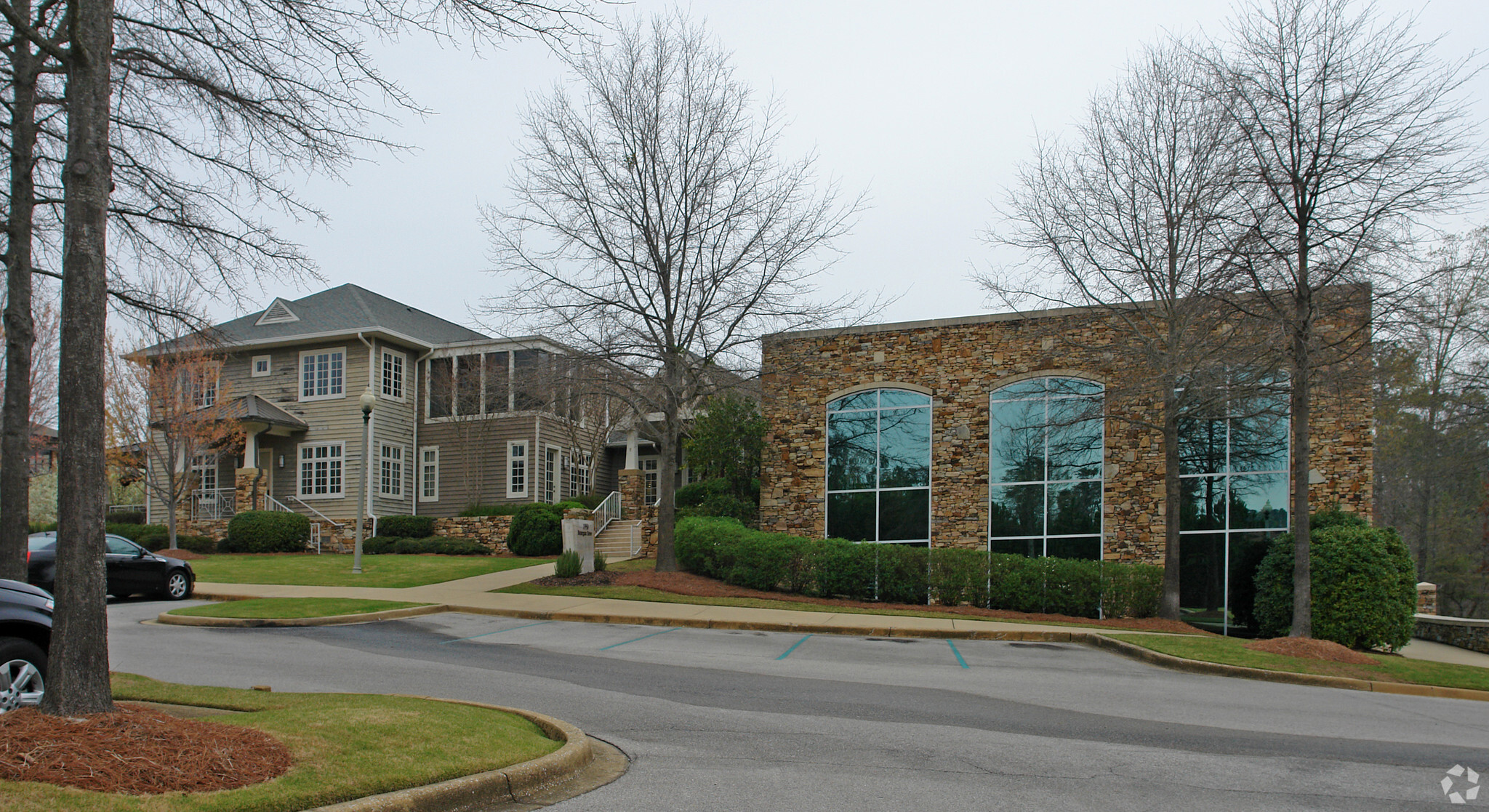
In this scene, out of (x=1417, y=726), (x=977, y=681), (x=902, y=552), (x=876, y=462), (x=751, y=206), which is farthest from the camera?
(x=876, y=462)

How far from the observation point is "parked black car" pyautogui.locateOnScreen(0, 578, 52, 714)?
6.49 meters

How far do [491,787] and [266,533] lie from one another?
26219mm

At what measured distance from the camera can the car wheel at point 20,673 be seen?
6.45 metres

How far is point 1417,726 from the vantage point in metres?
8.97

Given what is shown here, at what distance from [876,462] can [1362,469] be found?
9.87 metres

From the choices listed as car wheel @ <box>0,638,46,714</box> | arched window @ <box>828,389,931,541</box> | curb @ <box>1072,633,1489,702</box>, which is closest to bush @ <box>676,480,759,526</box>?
arched window @ <box>828,389,931,541</box>

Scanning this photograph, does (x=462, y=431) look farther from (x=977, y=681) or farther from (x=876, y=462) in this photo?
(x=977, y=681)

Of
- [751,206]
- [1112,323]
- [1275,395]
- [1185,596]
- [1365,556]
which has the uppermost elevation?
[751,206]

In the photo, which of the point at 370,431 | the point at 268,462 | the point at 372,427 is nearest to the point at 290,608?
the point at 370,431

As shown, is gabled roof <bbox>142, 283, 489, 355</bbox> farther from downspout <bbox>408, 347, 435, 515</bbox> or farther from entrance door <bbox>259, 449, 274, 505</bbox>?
entrance door <bbox>259, 449, 274, 505</bbox>

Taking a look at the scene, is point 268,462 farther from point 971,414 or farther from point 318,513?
point 971,414

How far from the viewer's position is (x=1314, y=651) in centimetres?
1300

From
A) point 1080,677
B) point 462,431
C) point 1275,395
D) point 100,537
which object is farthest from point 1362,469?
point 462,431

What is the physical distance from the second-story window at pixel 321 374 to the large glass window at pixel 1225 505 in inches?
1012
